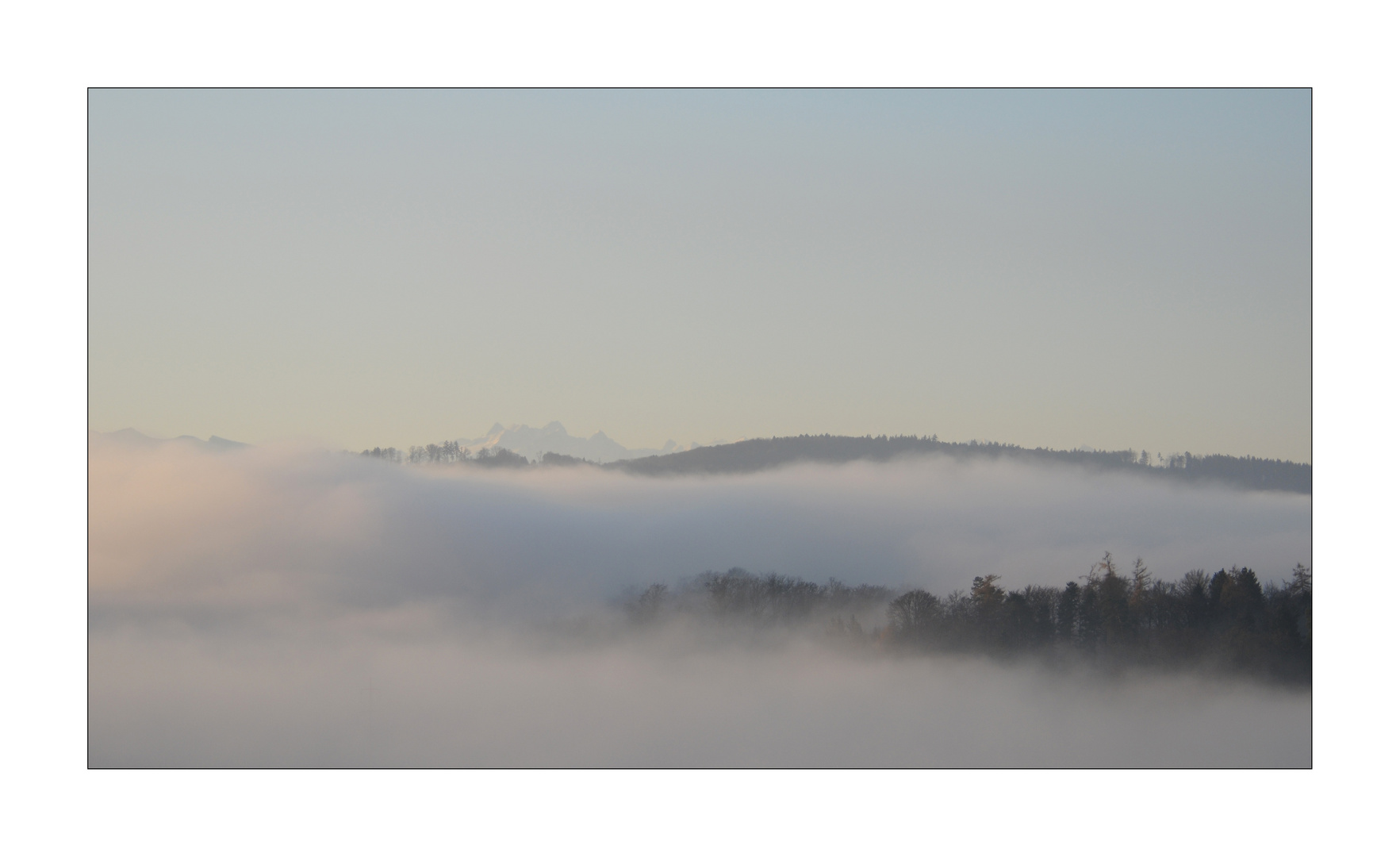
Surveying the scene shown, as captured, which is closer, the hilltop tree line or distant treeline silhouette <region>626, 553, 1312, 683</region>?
distant treeline silhouette <region>626, 553, 1312, 683</region>

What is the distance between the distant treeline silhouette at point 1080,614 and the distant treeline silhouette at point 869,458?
0.85 m

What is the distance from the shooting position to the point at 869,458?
835 cm

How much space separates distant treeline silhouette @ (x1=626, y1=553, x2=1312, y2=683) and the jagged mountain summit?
1.20 m

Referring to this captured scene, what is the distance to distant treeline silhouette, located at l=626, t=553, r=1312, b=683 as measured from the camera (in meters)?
8.10

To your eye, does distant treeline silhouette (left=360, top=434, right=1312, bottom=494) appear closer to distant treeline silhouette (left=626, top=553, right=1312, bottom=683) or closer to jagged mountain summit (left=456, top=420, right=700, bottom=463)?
jagged mountain summit (left=456, top=420, right=700, bottom=463)

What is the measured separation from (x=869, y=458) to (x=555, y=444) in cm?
282

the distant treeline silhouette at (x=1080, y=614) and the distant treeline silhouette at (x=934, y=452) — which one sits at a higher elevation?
the distant treeline silhouette at (x=934, y=452)

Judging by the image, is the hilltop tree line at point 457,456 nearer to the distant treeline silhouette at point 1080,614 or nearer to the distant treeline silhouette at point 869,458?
the distant treeline silhouette at point 869,458

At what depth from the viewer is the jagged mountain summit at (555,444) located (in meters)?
8.23

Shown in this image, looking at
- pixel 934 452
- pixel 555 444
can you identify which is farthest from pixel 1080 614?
pixel 555 444

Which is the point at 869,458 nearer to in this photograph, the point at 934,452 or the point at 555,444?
the point at 934,452

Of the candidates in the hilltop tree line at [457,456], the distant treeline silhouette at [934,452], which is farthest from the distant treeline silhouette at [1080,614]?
the hilltop tree line at [457,456]

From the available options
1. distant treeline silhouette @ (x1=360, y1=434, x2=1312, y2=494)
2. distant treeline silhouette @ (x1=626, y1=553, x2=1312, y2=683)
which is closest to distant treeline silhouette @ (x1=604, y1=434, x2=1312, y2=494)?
distant treeline silhouette @ (x1=360, y1=434, x2=1312, y2=494)

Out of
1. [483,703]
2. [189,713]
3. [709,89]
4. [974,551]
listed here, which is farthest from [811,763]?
[709,89]
